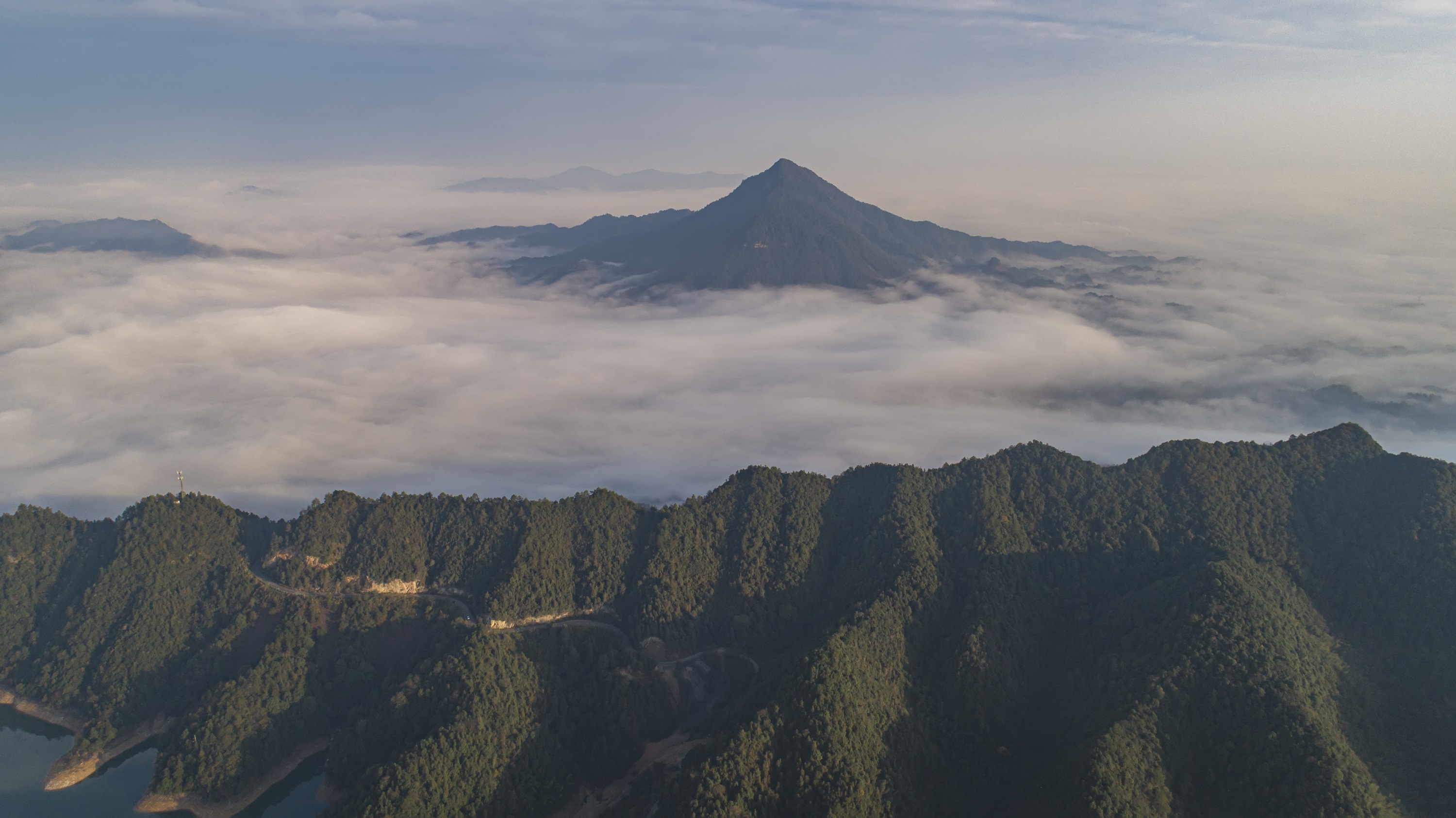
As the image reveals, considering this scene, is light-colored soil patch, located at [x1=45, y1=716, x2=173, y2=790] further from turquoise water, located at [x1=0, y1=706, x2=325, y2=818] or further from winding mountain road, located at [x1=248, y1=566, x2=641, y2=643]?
winding mountain road, located at [x1=248, y1=566, x2=641, y2=643]

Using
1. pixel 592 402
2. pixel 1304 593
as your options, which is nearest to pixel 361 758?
pixel 1304 593

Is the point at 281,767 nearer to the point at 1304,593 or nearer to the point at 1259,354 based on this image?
the point at 1304,593

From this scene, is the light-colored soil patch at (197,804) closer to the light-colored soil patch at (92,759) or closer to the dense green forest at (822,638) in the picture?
the dense green forest at (822,638)

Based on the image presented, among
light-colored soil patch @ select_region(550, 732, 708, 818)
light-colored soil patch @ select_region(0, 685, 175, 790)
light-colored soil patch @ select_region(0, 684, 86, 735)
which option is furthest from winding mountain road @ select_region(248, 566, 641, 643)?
light-colored soil patch @ select_region(0, 684, 86, 735)

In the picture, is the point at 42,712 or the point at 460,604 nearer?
the point at 42,712

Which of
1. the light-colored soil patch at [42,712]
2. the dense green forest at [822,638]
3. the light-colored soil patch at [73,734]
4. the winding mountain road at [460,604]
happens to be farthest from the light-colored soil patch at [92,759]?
the winding mountain road at [460,604]

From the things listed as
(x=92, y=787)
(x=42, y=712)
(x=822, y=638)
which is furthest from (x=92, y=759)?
(x=822, y=638)

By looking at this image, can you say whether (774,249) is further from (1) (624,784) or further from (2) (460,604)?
(1) (624,784)
